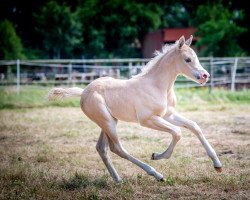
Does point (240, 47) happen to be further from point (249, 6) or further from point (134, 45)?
point (134, 45)

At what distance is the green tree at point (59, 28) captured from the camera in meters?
40.4

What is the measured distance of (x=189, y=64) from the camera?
5.98 m

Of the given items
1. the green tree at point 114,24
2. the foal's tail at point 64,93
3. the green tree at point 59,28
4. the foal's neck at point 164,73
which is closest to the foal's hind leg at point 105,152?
the foal's tail at point 64,93

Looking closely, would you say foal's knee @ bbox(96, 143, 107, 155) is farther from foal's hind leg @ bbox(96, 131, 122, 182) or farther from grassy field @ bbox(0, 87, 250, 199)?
grassy field @ bbox(0, 87, 250, 199)

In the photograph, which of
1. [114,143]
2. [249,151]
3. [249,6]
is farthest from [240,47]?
[114,143]

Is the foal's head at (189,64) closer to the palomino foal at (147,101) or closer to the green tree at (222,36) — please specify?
the palomino foal at (147,101)

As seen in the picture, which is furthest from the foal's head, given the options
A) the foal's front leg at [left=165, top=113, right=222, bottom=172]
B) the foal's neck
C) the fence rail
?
the fence rail

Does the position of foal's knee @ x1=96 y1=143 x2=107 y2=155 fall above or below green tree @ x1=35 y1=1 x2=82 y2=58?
below

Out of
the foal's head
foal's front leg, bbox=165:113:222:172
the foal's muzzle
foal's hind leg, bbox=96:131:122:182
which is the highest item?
the foal's head

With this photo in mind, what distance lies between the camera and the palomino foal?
579cm

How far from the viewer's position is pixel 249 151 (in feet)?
24.4

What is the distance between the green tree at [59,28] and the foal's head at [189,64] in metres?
35.1

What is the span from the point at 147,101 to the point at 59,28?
118ft

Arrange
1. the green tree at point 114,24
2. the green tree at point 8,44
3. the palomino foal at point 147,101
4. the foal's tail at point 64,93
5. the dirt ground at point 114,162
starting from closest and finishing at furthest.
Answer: the dirt ground at point 114,162 < the palomino foal at point 147,101 < the foal's tail at point 64,93 < the green tree at point 8,44 < the green tree at point 114,24
